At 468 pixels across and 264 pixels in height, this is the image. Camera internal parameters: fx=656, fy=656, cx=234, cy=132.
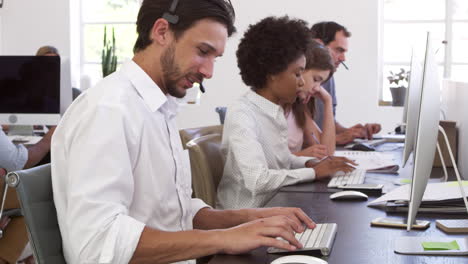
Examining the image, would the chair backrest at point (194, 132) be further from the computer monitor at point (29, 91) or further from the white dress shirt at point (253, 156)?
the computer monitor at point (29, 91)

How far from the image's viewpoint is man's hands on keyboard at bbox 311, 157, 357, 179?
2.27 meters

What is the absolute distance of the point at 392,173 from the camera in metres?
2.42

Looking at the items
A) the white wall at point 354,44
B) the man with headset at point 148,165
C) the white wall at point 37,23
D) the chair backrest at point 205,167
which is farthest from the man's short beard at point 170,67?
the white wall at point 37,23

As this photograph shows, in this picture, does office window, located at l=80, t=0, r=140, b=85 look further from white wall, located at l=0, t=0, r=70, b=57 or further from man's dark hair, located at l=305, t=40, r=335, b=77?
man's dark hair, located at l=305, t=40, r=335, b=77

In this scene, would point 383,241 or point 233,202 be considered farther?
point 233,202

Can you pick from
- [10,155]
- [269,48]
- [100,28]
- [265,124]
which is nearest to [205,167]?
[265,124]

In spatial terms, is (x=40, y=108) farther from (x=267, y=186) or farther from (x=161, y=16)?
(x=161, y=16)

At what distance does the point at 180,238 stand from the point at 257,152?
993mm

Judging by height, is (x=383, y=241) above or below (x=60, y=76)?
below

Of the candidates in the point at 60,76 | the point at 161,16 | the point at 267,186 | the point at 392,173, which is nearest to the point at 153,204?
the point at 161,16

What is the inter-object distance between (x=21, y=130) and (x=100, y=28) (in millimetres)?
3035

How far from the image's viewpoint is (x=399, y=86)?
18.8 ft

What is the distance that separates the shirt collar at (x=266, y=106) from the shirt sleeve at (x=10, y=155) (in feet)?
3.86

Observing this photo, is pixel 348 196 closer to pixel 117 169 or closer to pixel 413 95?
pixel 413 95
